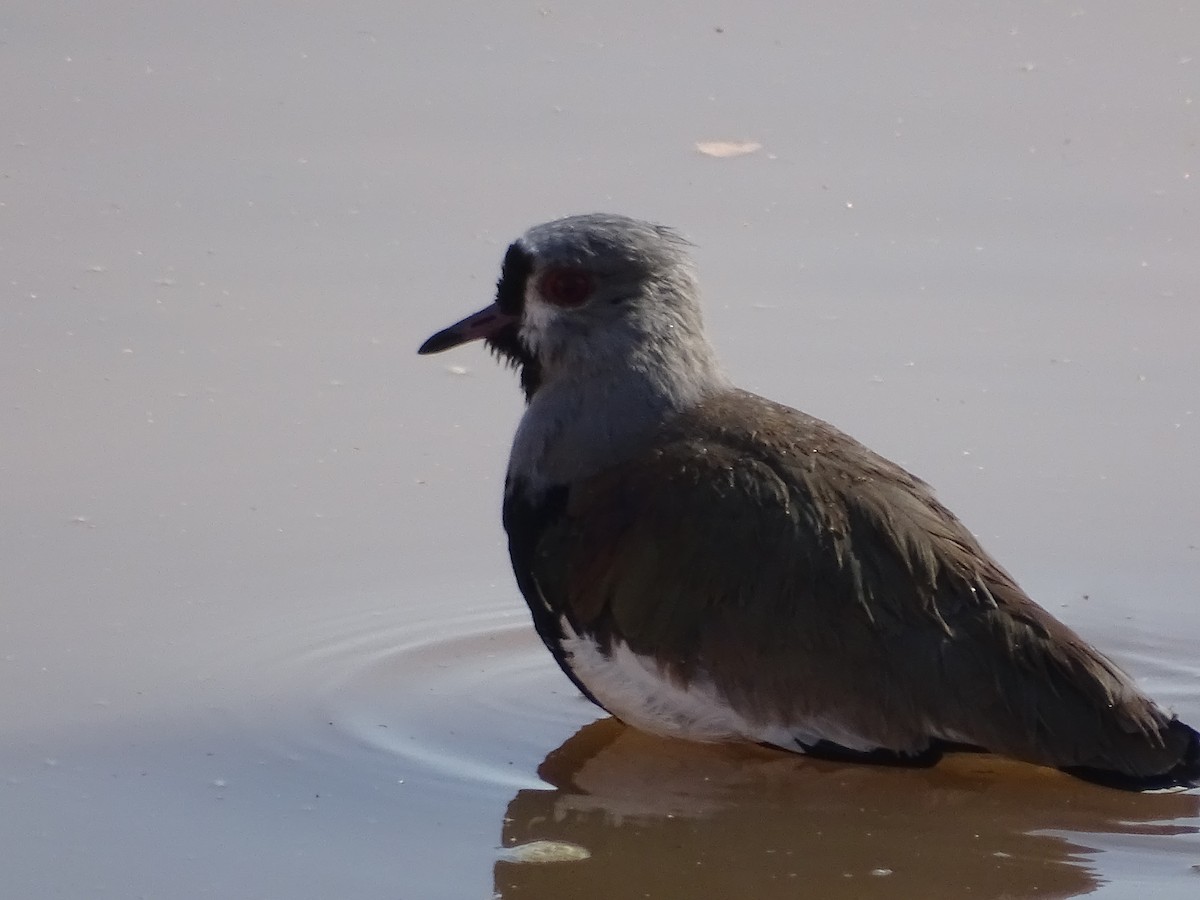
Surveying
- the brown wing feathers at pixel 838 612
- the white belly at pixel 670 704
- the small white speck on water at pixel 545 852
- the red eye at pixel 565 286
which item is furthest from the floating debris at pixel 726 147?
the small white speck on water at pixel 545 852

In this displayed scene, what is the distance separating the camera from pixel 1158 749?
5.62 metres

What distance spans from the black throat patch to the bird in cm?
28

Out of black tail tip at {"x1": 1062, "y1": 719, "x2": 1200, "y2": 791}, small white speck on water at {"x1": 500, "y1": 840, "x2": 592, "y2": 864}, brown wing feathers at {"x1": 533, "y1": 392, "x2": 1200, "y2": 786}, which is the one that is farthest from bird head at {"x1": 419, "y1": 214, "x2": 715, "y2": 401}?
black tail tip at {"x1": 1062, "y1": 719, "x2": 1200, "y2": 791}

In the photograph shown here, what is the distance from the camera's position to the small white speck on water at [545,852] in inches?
210

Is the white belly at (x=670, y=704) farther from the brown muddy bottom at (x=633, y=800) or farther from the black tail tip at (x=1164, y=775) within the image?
the black tail tip at (x=1164, y=775)

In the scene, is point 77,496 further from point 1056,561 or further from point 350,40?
point 350,40

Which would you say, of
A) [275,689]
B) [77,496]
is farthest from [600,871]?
[77,496]

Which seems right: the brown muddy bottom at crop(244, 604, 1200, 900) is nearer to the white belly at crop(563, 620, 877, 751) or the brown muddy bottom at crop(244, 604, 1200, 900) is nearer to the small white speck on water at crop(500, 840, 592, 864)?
the small white speck on water at crop(500, 840, 592, 864)

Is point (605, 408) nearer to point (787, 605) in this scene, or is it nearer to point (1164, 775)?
point (787, 605)

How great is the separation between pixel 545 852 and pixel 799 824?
635 millimetres

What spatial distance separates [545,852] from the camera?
538 centimetres

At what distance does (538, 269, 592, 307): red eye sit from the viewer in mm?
6180

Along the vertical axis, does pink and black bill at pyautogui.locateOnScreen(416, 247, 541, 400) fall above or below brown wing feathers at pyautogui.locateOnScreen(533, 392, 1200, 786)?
above

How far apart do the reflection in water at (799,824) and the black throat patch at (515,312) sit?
3.17ft
